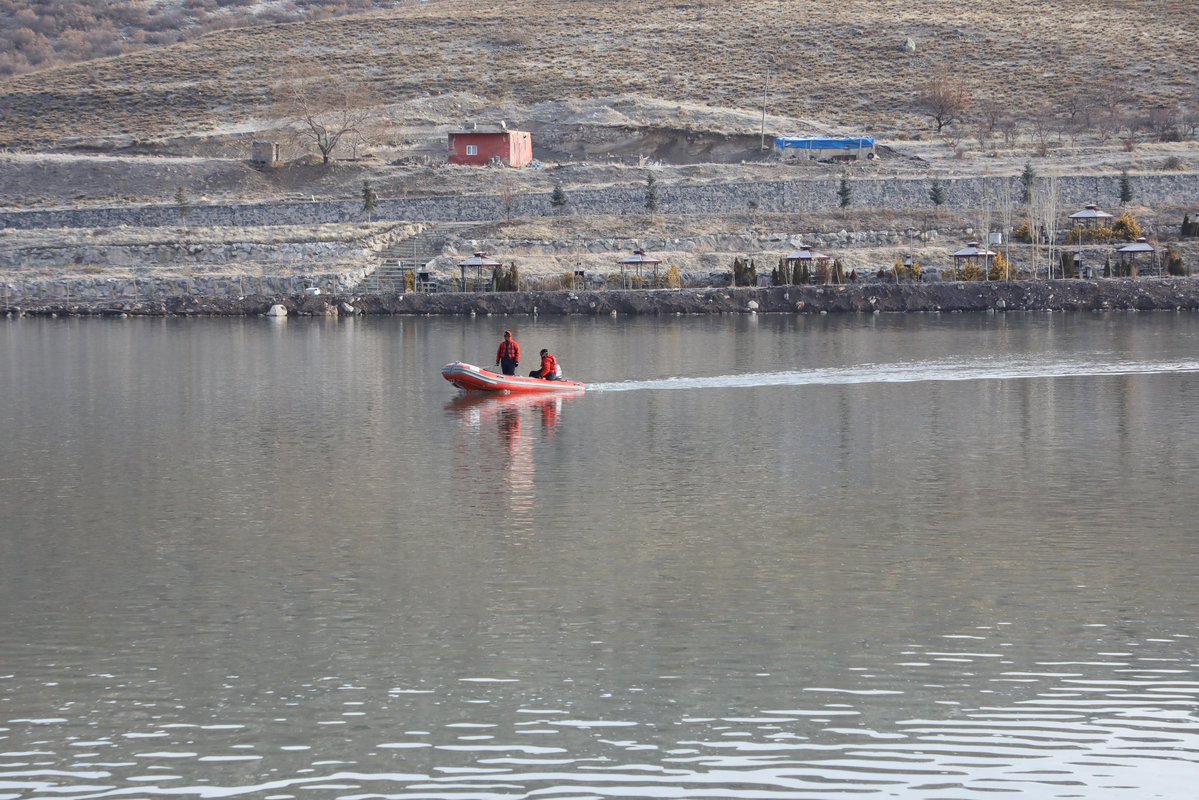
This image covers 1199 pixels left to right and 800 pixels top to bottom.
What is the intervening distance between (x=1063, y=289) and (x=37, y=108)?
71.3m

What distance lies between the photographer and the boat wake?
34.4 metres

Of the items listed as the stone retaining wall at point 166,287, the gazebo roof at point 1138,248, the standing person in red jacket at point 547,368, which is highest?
the gazebo roof at point 1138,248

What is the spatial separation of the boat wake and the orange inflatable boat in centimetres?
69

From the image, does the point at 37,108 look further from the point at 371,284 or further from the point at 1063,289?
the point at 1063,289

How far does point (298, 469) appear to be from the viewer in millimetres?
→ 23516

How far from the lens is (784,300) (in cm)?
6031

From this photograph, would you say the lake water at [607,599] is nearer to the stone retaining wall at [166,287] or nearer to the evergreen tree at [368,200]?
the stone retaining wall at [166,287]

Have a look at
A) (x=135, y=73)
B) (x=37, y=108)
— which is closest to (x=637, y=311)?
(x=37, y=108)

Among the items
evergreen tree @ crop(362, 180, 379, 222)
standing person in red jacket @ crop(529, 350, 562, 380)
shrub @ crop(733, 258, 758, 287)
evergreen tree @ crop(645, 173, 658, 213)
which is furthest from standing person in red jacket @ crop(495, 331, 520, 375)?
evergreen tree @ crop(362, 180, 379, 222)

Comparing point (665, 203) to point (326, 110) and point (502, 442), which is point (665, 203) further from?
point (502, 442)

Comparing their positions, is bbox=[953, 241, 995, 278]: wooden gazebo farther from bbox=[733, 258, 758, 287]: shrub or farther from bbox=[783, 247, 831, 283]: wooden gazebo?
bbox=[733, 258, 758, 287]: shrub

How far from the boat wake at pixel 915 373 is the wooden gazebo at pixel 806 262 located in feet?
78.8

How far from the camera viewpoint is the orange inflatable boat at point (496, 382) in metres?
33.5

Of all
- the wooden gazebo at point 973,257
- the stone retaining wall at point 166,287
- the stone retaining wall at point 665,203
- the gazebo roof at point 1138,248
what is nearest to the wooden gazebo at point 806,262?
→ the wooden gazebo at point 973,257
